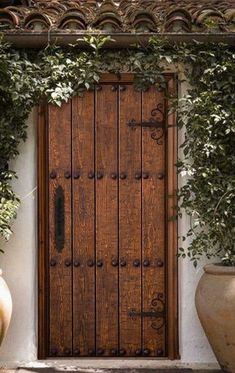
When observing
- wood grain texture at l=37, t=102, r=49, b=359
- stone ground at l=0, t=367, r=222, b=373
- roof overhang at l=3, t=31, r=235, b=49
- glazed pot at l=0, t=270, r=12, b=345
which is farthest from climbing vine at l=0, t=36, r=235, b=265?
stone ground at l=0, t=367, r=222, b=373

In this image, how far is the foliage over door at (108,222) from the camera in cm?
475

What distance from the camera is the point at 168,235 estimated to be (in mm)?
4711

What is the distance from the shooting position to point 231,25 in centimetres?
455

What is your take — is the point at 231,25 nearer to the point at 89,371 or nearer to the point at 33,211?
the point at 33,211

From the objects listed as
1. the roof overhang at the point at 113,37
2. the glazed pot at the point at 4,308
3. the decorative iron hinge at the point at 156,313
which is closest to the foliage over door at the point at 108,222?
the decorative iron hinge at the point at 156,313

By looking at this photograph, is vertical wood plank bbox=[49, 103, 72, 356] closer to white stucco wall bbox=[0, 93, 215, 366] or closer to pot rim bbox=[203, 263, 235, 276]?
white stucco wall bbox=[0, 93, 215, 366]

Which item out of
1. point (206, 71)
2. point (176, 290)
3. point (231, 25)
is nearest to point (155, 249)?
point (176, 290)

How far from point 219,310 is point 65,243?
4.16 feet

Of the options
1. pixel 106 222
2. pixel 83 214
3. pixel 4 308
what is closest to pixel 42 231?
pixel 83 214

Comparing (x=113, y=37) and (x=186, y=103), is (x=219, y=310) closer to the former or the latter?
(x=186, y=103)

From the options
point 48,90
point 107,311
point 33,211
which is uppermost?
point 48,90

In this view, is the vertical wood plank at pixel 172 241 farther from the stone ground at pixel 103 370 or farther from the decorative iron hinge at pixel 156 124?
the stone ground at pixel 103 370

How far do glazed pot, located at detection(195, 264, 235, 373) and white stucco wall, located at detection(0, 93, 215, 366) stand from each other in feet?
0.97

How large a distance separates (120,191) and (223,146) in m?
0.84
